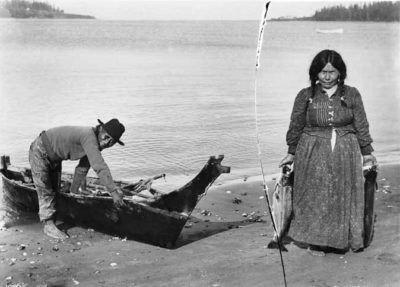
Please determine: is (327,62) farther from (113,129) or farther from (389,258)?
(113,129)

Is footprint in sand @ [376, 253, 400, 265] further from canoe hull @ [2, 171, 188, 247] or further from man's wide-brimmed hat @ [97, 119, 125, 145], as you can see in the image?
man's wide-brimmed hat @ [97, 119, 125, 145]

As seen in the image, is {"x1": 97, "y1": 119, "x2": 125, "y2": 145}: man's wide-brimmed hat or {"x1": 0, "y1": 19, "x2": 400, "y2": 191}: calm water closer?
{"x1": 97, "y1": 119, "x2": 125, "y2": 145}: man's wide-brimmed hat

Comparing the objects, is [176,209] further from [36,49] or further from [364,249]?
[36,49]

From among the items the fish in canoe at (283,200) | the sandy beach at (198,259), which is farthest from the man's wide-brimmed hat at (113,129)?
the fish in canoe at (283,200)

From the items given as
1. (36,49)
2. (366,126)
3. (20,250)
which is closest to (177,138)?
(20,250)

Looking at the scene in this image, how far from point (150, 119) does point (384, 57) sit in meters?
27.1

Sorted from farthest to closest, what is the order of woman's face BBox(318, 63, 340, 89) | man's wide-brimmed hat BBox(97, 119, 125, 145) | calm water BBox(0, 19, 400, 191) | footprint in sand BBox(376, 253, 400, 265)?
calm water BBox(0, 19, 400, 191) < man's wide-brimmed hat BBox(97, 119, 125, 145) < footprint in sand BBox(376, 253, 400, 265) < woman's face BBox(318, 63, 340, 89)

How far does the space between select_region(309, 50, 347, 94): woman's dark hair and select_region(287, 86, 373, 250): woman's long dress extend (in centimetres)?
14

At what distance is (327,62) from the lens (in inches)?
207

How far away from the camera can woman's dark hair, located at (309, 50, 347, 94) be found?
17.2ft

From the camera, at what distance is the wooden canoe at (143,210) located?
5.85 m

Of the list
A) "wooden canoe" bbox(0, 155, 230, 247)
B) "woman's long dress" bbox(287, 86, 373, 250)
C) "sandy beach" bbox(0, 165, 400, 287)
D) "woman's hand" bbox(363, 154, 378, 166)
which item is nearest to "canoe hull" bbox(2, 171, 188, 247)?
"wooden canoe" bbox(0, 155, 230, 247)

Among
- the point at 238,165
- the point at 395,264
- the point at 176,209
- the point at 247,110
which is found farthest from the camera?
the point at 247,110

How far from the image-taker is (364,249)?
18.6ft
